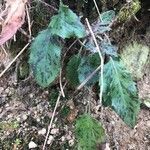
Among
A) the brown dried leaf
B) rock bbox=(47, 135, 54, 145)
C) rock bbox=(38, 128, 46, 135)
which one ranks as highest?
the brown dried leaf

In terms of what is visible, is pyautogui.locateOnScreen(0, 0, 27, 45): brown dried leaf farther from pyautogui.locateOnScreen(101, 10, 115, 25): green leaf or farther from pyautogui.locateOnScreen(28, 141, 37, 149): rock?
pyautogui.locateOnScreen(28, 141, 37, 149): rock

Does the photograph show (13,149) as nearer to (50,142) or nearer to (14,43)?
(50,142)

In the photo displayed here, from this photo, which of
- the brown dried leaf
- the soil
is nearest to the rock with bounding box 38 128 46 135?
the soil

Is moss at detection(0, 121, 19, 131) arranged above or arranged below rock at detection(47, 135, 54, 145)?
above

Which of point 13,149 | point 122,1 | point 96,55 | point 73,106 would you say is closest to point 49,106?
point 73,106

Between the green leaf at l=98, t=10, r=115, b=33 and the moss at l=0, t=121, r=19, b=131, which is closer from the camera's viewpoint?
the green leaf at l=98, t=10, r=115, b=33

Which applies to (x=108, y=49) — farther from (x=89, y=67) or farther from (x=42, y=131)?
(x=42, y=131)

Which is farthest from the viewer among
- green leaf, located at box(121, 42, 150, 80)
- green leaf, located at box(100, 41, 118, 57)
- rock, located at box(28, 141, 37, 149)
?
green leaf, located at box(121, 42, 150, 80)
